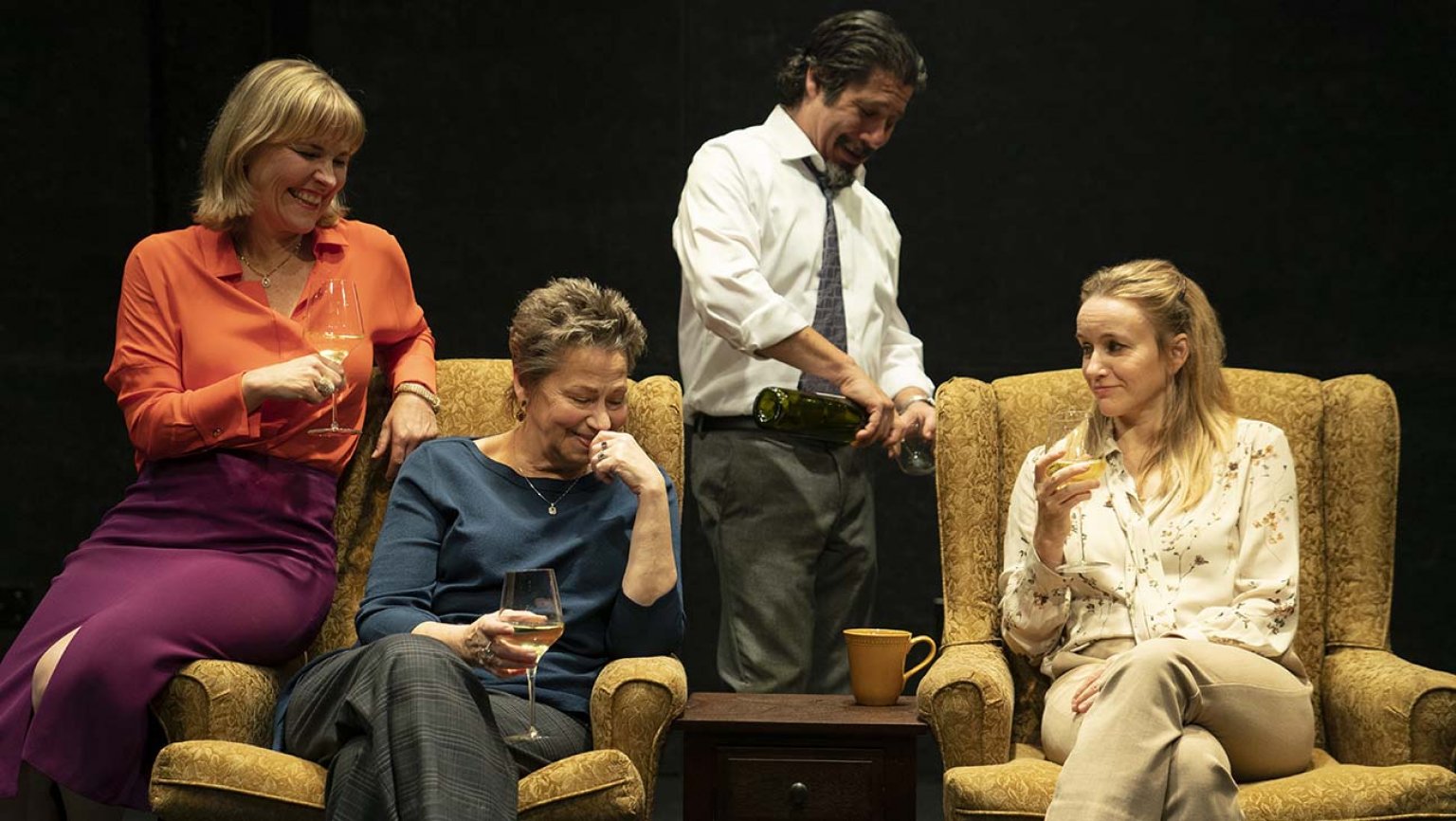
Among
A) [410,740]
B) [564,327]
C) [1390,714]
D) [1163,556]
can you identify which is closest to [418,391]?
[564,327]

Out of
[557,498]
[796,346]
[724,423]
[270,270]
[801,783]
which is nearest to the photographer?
[801,783]

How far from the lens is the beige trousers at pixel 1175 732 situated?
2.62m

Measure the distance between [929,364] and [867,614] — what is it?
134 cm

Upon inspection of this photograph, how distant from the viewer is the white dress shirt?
365 cm

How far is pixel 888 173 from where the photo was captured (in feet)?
16.3

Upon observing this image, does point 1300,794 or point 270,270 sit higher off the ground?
point 270,270

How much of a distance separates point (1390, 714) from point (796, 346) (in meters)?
1.39

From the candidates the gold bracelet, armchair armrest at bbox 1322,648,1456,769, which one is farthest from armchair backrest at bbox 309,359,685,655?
armchair armrest at bbox 1322,648,1456,769

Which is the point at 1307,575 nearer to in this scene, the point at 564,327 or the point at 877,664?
the point at 877,664

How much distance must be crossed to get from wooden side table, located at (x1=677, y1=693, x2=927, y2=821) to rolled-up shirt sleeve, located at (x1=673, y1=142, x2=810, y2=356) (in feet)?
3.18

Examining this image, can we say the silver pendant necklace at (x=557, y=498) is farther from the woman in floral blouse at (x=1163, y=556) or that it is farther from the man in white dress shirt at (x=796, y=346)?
the woman in floral blouse at (x=1163, y=556)

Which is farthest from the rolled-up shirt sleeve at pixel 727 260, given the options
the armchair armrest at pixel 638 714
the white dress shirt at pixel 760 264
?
the armchair armrest at pixel 638 714

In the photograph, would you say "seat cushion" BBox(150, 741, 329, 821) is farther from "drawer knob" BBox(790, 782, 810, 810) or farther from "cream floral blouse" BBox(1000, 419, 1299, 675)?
"cream floral blouse" BBox(1000, 419, 1299, 675)

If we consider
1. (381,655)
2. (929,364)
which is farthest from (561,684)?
(929,364)
